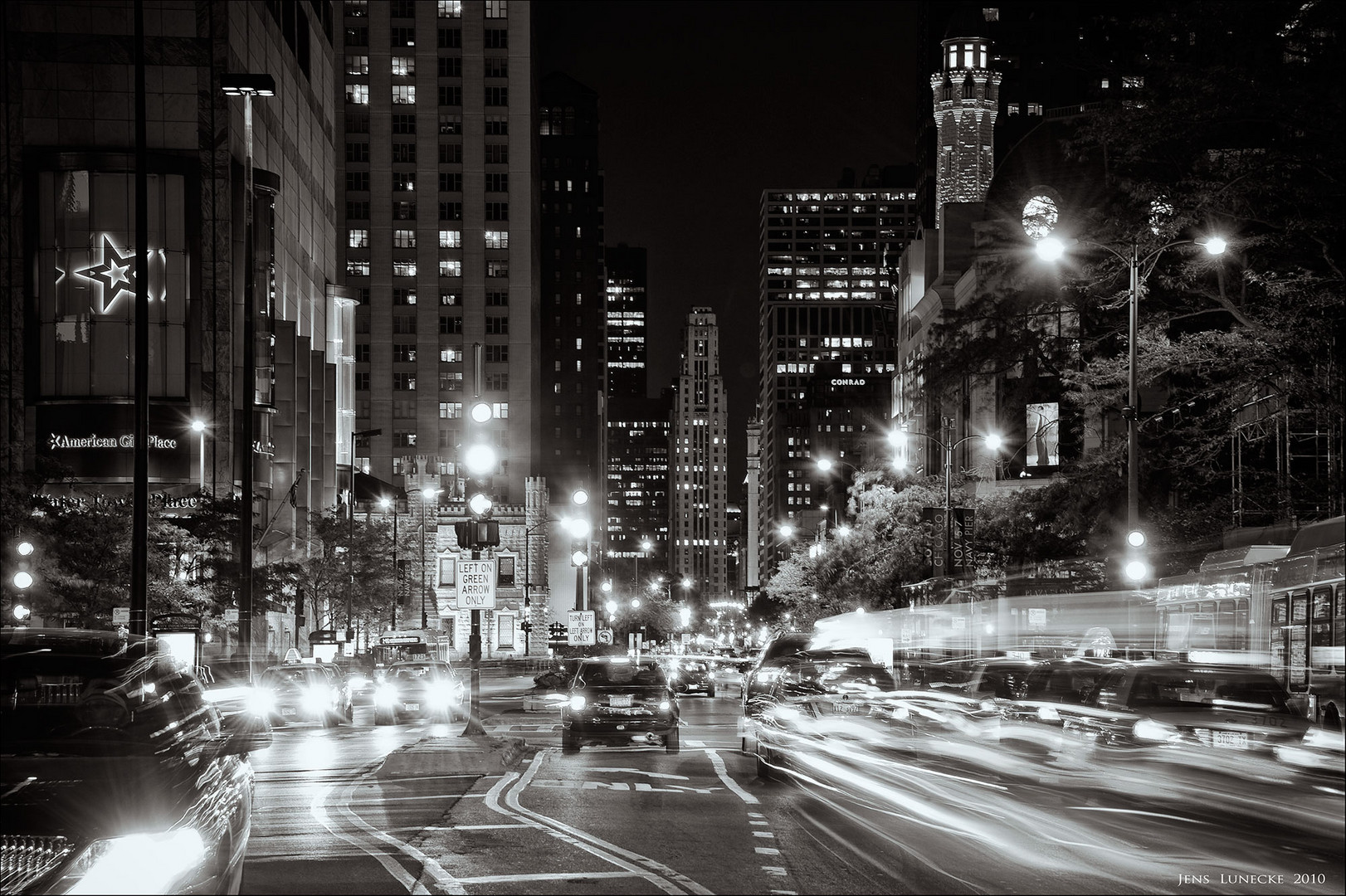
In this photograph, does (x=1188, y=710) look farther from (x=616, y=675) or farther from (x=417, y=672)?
(x=417, y=672)

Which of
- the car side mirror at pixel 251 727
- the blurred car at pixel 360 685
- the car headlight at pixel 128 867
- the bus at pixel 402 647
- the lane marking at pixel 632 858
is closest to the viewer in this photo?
the car headlight at pixel 128 867

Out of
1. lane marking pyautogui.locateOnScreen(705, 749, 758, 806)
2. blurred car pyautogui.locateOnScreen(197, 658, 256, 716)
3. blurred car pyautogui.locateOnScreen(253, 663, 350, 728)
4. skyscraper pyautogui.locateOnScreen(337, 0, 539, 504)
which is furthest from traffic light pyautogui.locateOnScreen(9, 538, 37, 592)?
skyscraper pyautogui.locateOnScreen(337, 0, 539, 504)

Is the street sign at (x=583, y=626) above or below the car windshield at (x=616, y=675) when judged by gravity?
below

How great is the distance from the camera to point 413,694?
37.7m

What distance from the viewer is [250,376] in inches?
1299

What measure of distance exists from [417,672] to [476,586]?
1300 centimetres

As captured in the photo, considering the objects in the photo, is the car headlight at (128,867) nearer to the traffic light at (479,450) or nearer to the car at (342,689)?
the traffic light at (479,450)

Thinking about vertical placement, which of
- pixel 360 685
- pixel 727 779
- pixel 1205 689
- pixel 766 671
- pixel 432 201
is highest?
pixel 432 201

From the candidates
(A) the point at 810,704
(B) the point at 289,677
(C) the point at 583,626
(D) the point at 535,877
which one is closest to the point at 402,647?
(C) the point at 583,626

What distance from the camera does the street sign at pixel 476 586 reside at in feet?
84.2

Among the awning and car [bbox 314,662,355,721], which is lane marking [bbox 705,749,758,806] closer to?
car [bbox 314,662,355,721]

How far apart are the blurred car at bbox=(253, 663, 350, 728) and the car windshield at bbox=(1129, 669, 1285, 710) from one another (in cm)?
2617

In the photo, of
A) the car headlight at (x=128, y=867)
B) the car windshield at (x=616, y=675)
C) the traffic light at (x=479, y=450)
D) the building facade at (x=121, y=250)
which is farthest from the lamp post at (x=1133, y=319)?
the building facade at (x=121, y=250)

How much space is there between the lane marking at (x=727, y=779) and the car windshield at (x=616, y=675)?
5.35ft
